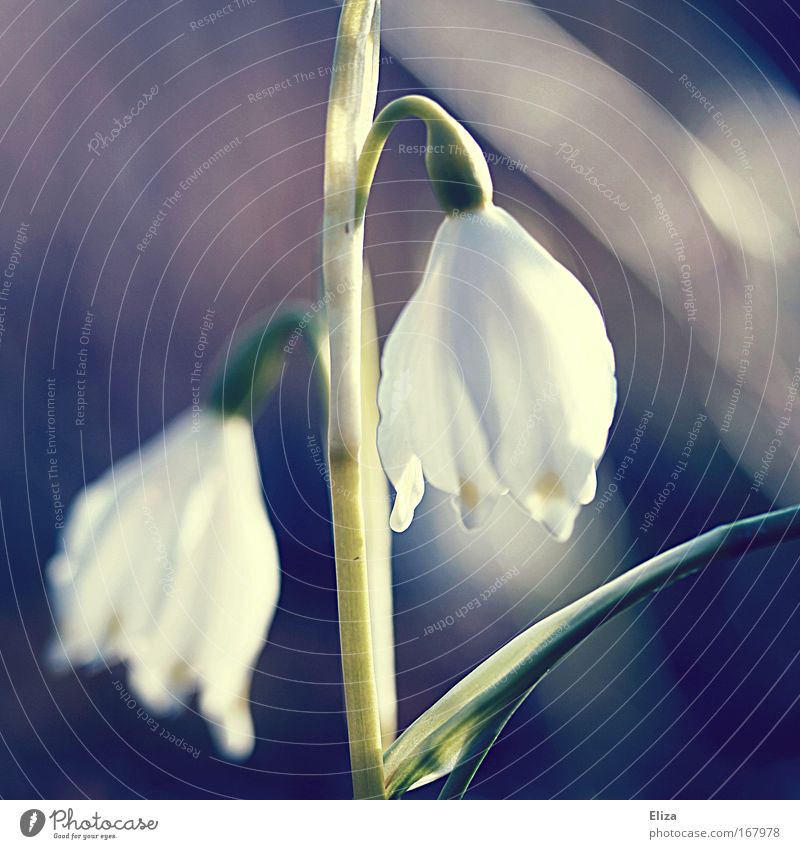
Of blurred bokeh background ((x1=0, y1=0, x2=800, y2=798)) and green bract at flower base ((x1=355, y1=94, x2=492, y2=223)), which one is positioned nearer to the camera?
green bract at flower base ((x1=355, y1=94, x2=492, y2=223))

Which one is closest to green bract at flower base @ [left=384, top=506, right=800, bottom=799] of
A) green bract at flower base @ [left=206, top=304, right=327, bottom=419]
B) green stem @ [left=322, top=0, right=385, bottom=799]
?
green stem @ [left=322, top=0, right=385, bottom=799]

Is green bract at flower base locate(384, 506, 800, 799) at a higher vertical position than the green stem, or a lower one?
lower
